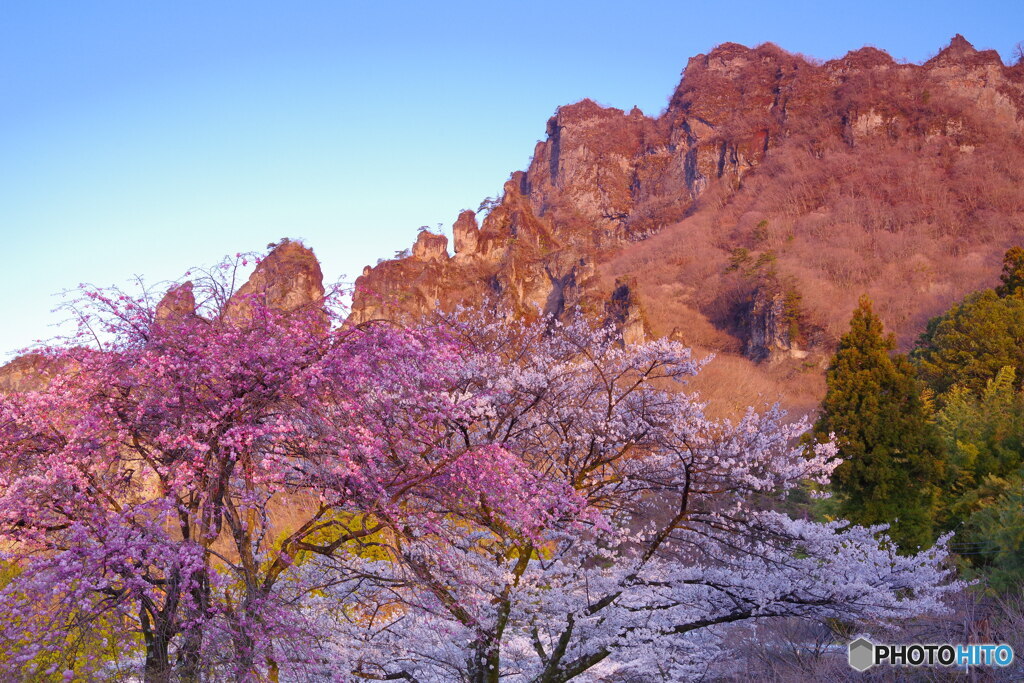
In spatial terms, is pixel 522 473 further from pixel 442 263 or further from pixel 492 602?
pixel 442 263

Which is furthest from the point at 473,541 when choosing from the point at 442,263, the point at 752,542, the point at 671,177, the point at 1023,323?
the point at 671,177

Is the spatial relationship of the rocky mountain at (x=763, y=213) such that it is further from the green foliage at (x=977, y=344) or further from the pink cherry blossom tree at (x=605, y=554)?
the pink cherry blossom tree at (x=605, y=554)

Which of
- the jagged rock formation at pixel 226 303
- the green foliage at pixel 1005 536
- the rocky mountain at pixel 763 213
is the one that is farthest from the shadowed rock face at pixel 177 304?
the rocky mountain at pixel 763 213

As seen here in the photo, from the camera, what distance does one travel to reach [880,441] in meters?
18.7

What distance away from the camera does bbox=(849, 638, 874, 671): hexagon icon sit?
8.81 metres

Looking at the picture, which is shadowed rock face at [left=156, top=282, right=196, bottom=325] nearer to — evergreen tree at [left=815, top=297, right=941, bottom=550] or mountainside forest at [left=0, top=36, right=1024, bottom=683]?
mountainside forest at [left=0, top=36, right=1024, bottom=683]

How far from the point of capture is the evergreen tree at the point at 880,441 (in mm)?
17859

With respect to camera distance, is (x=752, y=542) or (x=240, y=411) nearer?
(x=240, y=411)

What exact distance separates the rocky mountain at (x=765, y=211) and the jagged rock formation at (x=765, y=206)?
0.92 ft

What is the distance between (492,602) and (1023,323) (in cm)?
2289

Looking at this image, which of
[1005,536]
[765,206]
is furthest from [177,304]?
[765,206]

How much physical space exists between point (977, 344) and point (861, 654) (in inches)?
781

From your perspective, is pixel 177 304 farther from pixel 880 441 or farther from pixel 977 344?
pixel 977 344

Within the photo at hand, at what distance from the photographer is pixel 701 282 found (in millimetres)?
90875
